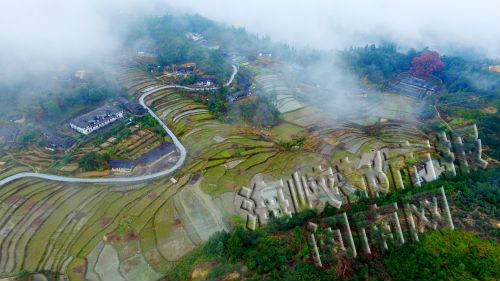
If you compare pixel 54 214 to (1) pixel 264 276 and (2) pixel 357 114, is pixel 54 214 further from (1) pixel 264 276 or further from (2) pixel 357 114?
(2) pixel 357 114

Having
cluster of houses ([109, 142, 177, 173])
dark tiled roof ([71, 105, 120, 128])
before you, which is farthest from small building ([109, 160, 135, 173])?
dark tiled roof ([71, 105, 120, 128])

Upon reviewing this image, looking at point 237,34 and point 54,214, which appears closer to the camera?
point 54,214

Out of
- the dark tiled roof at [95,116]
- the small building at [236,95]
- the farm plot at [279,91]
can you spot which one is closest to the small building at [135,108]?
the dark tiled roof at [95,116]

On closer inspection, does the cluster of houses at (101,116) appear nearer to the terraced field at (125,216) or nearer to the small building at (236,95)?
the terraced field at (125,216)

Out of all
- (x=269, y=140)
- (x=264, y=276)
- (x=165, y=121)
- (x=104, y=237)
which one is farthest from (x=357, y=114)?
(x=104, y=237)

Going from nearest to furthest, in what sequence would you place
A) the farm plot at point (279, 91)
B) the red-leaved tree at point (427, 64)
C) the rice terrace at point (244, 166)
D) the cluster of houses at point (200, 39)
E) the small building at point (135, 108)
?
1. the rice terrace at point (244, 166)
2. the small building at point (135, 108)
3. the farm plot at point (279, 91)
4. the red-leaved tree at point (427, 64)
5. the cluster of houses at point (200, 39)

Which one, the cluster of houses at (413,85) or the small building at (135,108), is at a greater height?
Answer: the cluster of houses at (413,85)
